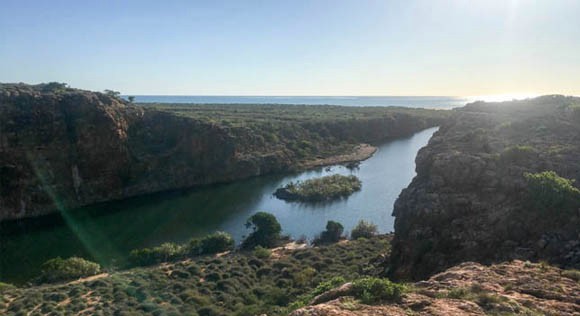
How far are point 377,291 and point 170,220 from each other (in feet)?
135

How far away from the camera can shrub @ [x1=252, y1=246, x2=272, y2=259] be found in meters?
33.0

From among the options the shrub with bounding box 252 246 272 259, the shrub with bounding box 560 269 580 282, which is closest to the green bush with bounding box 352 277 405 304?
the shrub with bounding box 560 269 580 282

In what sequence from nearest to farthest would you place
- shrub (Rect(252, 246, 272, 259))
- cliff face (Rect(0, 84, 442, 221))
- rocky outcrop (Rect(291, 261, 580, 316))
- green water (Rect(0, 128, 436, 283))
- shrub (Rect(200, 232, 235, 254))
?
1. rocky outcrop (Rect(291, 261, 580, 316))
2. shrub (Rect(252, 246, 272, 259))
3. shrub (Rect(200, 232, 235, 254))
4. green water (Rect(0, 128, 436, 283))
5. cliff face (Rect(0, 84, 442, 221))

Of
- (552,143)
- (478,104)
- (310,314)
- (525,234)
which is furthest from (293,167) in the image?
(310,314)

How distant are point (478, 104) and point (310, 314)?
3062 cm

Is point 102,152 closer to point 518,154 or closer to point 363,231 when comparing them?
point 363,231

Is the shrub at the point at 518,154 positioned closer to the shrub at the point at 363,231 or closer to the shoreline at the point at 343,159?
the shrub at the point at 363,231

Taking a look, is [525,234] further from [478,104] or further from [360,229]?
[360,229]

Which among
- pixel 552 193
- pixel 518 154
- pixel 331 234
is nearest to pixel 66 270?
pixel 331 234

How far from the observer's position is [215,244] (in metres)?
35.6

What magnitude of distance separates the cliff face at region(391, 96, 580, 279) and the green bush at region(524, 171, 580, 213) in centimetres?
18

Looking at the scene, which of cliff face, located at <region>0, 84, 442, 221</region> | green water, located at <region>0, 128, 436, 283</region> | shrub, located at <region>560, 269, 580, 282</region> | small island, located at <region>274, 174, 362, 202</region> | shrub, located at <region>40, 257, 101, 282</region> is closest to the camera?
A: shrub, located at <region>560, 269, 580, 282</region>

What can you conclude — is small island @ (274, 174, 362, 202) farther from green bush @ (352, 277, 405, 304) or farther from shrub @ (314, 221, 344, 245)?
green bush @ (352, 277, 405, 304)

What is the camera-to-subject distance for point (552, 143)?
20.5m
